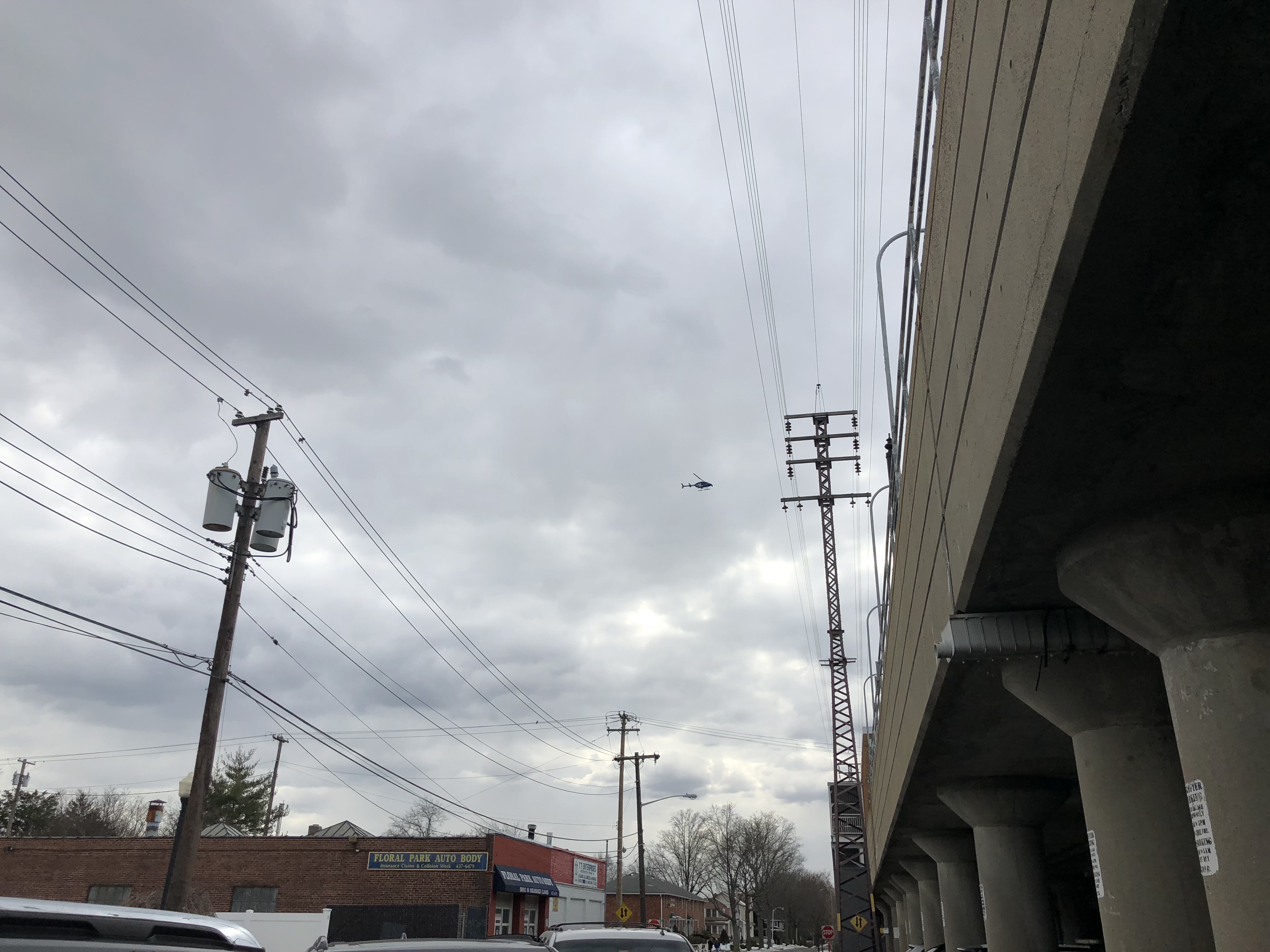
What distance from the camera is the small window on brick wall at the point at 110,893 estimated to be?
35.7 meters

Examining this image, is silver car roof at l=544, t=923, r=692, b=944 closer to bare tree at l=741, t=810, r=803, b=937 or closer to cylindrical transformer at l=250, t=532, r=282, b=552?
cylindrical transformer at l=250, t=532, r=282, b=552

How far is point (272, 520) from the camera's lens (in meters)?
17.4

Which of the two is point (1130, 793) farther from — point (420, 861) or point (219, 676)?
point (420, 861)

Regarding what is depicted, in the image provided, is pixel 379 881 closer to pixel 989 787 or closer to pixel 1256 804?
pixel 989 787

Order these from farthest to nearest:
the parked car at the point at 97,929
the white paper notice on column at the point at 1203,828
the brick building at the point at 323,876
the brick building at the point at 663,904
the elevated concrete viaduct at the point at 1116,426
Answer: the brick building at the point at 663,904 → the brick building at the point at 323,876 → the white paper notice on column at the point at 1203,828 → the parked car at the point at 97,929 → the elevated concrete viaduct at the point at 1116,426

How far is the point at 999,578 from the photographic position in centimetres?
609

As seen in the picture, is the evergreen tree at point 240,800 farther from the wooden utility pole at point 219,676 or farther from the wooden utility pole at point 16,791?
the wooden utility pole at point 219,676

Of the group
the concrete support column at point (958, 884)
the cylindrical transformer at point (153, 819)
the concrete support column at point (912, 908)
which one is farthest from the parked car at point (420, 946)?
the cylindrical transformer at point (153, 819)

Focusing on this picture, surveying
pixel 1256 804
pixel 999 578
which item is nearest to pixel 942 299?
pixel 999 578

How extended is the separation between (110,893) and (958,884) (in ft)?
106

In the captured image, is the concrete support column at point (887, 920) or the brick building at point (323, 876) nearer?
the brick building at point (323, 876)

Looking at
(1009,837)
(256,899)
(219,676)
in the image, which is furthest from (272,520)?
(256,899)

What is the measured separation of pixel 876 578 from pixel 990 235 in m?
13.4

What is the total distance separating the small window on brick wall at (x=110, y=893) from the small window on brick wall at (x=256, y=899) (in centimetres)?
449
